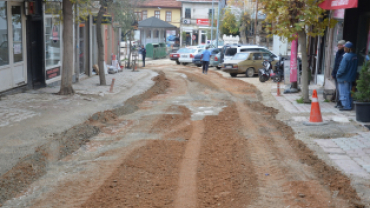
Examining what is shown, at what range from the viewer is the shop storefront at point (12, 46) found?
12.8m

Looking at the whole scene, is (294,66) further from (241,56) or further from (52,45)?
(52,45)

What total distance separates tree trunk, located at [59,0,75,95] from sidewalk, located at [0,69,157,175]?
1.36 feet

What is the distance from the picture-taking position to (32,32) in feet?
49.2

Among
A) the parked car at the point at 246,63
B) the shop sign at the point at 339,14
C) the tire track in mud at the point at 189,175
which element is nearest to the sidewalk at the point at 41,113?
the tire track in mud at the point at 189,175

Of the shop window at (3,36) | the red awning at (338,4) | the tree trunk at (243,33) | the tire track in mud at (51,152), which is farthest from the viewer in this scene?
the tree trunk at (243,33)

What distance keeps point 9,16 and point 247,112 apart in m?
7.72

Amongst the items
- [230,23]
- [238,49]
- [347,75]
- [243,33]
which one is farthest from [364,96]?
[230,23]

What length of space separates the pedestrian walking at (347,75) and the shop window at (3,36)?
9.67m

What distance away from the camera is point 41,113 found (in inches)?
416

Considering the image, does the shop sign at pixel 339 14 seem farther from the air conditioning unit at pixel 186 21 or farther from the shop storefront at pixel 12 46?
the air conditioning unit at pixel 186 21

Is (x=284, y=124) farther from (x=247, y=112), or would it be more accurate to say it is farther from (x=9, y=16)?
(x=9, y=16)

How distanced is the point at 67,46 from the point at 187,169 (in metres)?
8.09

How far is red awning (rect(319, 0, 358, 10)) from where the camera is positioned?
11169 mm

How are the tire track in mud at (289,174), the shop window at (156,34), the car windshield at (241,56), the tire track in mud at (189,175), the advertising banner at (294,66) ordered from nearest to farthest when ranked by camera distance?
1. the tire track in mud at (189,175)
2. the tire track in mud at (289,174)
3. the advertising banner at (294,66)
4. the car windshield at (241,56)
5. the shop window at (156,34)
